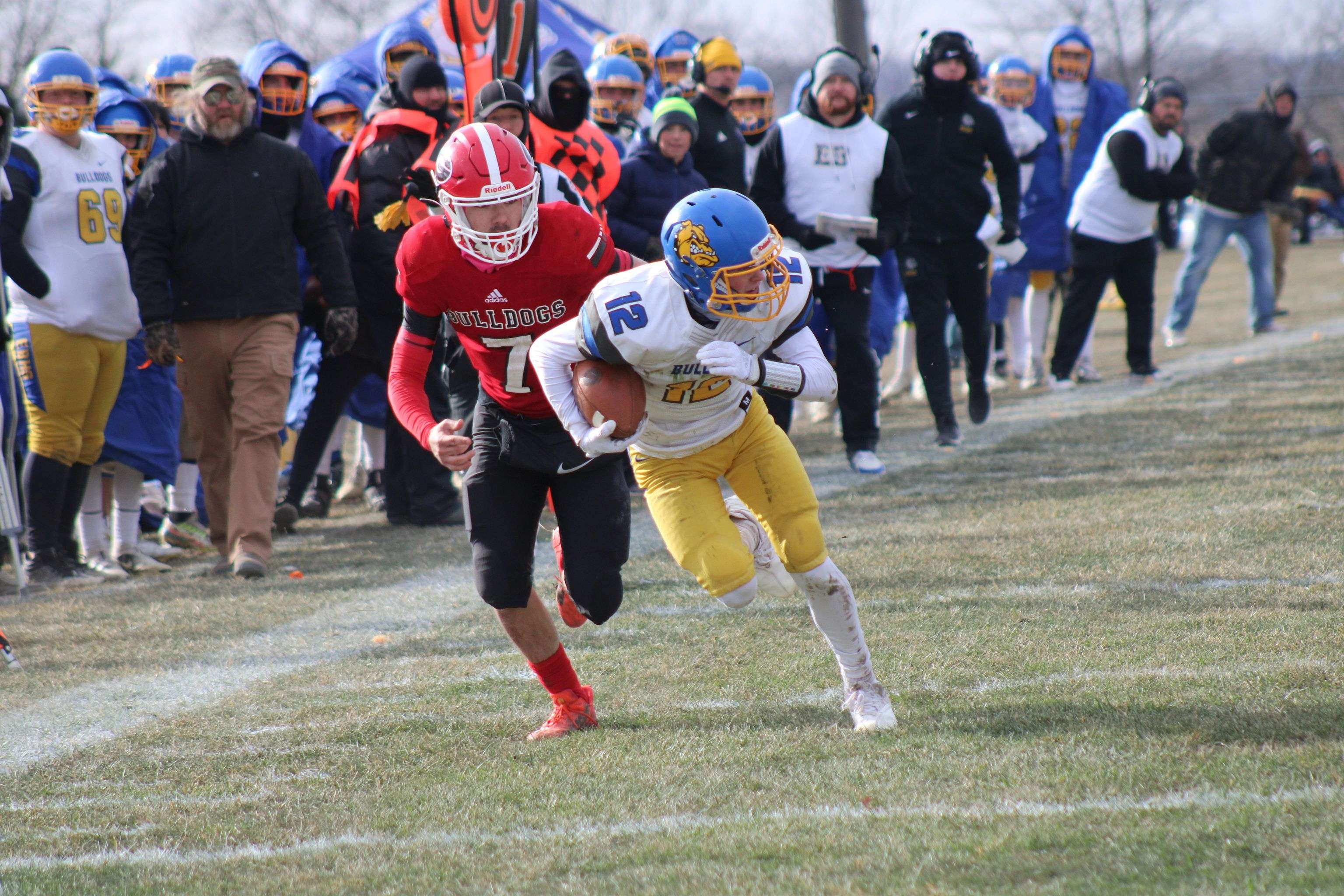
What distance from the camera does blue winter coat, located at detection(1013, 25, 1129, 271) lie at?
1068 centimetres

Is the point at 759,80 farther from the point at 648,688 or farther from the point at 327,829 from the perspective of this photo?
the point at 327,829

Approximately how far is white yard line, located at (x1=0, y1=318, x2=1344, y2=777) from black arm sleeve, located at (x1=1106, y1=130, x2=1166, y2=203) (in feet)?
11.5

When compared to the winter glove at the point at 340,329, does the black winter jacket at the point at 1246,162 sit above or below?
above

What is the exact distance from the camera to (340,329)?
6.21 meters

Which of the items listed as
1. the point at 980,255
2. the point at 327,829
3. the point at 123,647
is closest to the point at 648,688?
the point at 327,829

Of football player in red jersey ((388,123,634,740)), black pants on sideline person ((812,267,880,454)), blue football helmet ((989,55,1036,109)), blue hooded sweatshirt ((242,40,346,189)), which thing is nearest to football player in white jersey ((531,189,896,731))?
football player in red jersey ((388,123,634,740))

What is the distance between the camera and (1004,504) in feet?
20.9

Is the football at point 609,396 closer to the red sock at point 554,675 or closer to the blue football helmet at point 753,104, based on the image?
the red sock at point 554,675

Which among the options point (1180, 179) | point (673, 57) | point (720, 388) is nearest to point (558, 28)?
point (673, 57)

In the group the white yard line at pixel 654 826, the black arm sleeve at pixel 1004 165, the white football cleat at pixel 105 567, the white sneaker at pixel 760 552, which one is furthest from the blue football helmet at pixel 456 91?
the white yard line at pixel 654 826

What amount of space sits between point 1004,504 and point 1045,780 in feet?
11.1

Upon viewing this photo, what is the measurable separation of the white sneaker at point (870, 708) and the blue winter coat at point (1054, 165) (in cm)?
762

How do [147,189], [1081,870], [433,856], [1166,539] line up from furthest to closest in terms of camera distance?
1. [147,189]
2. [1166,539]
3. [433,856]
4. [1081,870]

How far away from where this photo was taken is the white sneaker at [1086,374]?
1059cm
